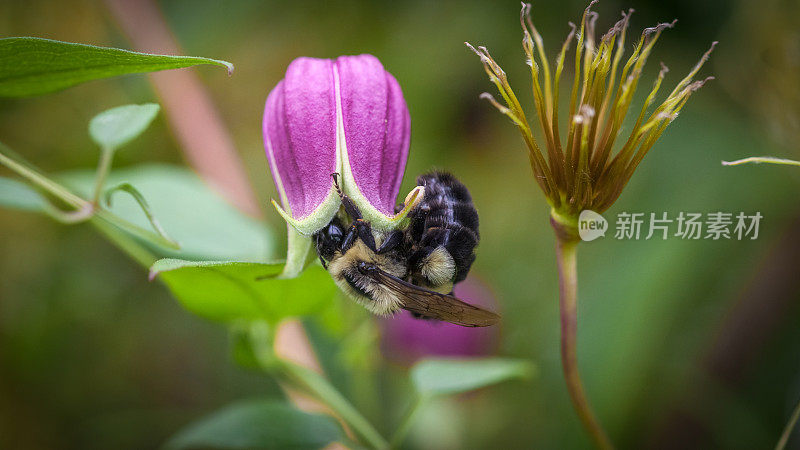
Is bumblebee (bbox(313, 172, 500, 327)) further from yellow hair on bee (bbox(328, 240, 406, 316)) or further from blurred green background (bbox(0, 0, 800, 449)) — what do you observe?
blurred green background (bbox(0, 0, 800, 449))

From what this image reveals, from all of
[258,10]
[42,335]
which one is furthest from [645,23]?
[42,335]

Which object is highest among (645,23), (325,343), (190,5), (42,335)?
(645,23)

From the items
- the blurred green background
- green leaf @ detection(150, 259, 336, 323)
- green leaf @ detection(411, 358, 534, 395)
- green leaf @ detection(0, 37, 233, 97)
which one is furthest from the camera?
the blurred green background

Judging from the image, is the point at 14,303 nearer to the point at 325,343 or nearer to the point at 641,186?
the point at 325,343

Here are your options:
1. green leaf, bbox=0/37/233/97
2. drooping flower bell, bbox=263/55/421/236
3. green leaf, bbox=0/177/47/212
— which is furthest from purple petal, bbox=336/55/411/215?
green leaf, bbox=0/177/47/212

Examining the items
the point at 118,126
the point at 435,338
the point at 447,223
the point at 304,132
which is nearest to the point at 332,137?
the point at 304,132

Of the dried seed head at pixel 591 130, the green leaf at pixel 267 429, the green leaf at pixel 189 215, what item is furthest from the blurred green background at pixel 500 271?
the dried seed head at pixel 591 130
